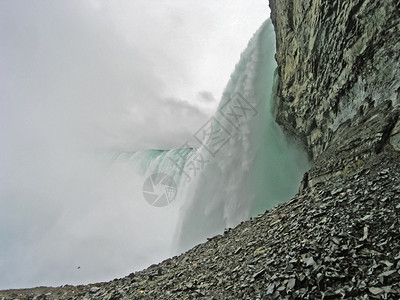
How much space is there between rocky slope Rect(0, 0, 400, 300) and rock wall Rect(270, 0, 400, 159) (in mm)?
33

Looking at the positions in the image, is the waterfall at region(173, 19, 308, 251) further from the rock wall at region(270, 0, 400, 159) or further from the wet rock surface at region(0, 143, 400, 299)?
the wet rock surface at region(0, 143, 400, 299)

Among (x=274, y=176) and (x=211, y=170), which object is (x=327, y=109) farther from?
(x=211, y=170)

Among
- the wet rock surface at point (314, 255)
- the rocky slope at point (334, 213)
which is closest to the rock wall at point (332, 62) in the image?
the rocky slope at point (334, 213)

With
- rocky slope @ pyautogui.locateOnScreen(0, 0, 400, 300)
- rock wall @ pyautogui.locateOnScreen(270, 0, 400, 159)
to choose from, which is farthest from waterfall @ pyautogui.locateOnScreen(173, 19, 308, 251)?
rocky slope @ pyautogui.locateOnScreen(0, 0, 400, 300)

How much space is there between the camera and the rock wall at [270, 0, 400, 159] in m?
5.77

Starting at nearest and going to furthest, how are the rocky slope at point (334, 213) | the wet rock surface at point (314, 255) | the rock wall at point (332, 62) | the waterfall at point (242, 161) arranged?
the wet rock surface at point (314, 255) → the rocky slope at point (334, 213) → the rock wall at point (332, 62) → the waterfall at point (242, 161)

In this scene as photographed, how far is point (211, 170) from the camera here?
1346cm

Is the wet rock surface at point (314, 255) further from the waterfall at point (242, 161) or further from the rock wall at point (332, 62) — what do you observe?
the waterfall at point (242, 161)

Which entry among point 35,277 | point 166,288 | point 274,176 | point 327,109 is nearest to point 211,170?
point 274,176

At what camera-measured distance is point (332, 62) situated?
8.05 m

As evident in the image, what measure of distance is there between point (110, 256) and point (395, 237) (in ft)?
59.2

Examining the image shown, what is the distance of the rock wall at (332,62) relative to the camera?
577 cm

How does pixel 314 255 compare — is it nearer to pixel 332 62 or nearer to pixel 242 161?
pixel 332 62

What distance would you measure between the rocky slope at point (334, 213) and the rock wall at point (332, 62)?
33 mm
